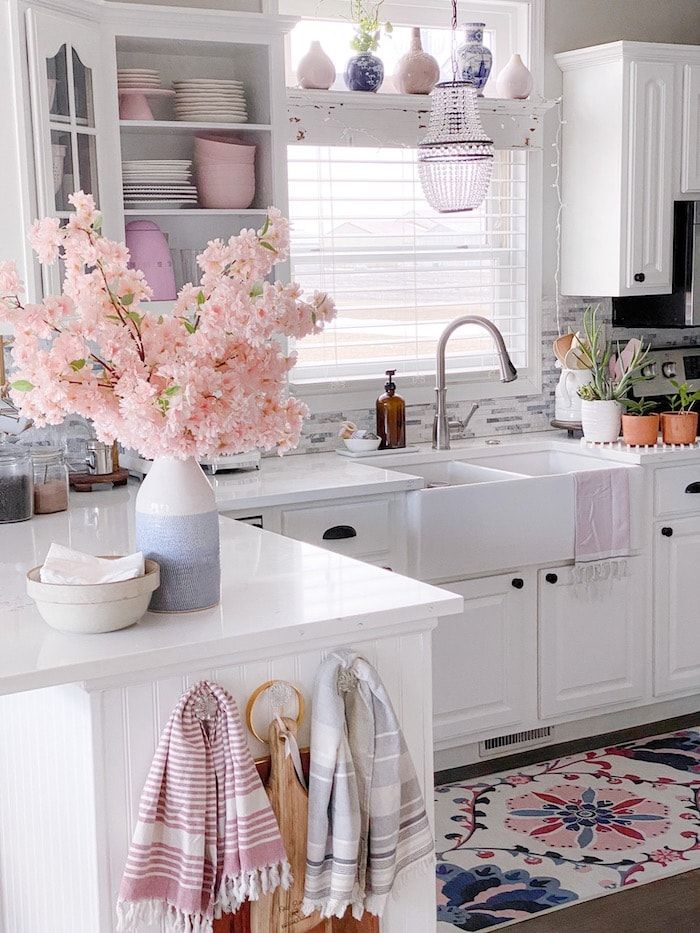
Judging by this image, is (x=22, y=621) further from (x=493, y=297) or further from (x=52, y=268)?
(x=493, y=297)

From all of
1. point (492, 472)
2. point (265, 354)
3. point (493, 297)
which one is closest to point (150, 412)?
point (265, 354)

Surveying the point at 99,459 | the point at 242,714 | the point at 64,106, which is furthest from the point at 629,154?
the point at 242,714

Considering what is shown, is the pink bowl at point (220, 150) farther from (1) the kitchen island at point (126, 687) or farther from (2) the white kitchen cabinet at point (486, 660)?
(1) the kitchen island at point (126, 687)

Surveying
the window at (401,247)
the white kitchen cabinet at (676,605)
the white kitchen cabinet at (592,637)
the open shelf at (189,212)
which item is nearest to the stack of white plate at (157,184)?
the open shelf at (189,212)

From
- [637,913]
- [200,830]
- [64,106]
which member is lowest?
[637,913]

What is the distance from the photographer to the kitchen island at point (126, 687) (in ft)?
6.10

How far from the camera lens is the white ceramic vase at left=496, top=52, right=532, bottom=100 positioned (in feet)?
14.4

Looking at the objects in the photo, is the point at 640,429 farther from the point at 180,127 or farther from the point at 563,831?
the point at 180,127

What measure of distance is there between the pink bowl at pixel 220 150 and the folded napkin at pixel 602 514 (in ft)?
4.77

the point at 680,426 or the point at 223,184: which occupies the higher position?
the point at 223,184

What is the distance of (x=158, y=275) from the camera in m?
3.77

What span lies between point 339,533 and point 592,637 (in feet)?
3.42

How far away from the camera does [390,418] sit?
4.20 metres

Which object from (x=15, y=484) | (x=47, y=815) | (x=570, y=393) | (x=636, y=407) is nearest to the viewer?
(x=47, y=815)
